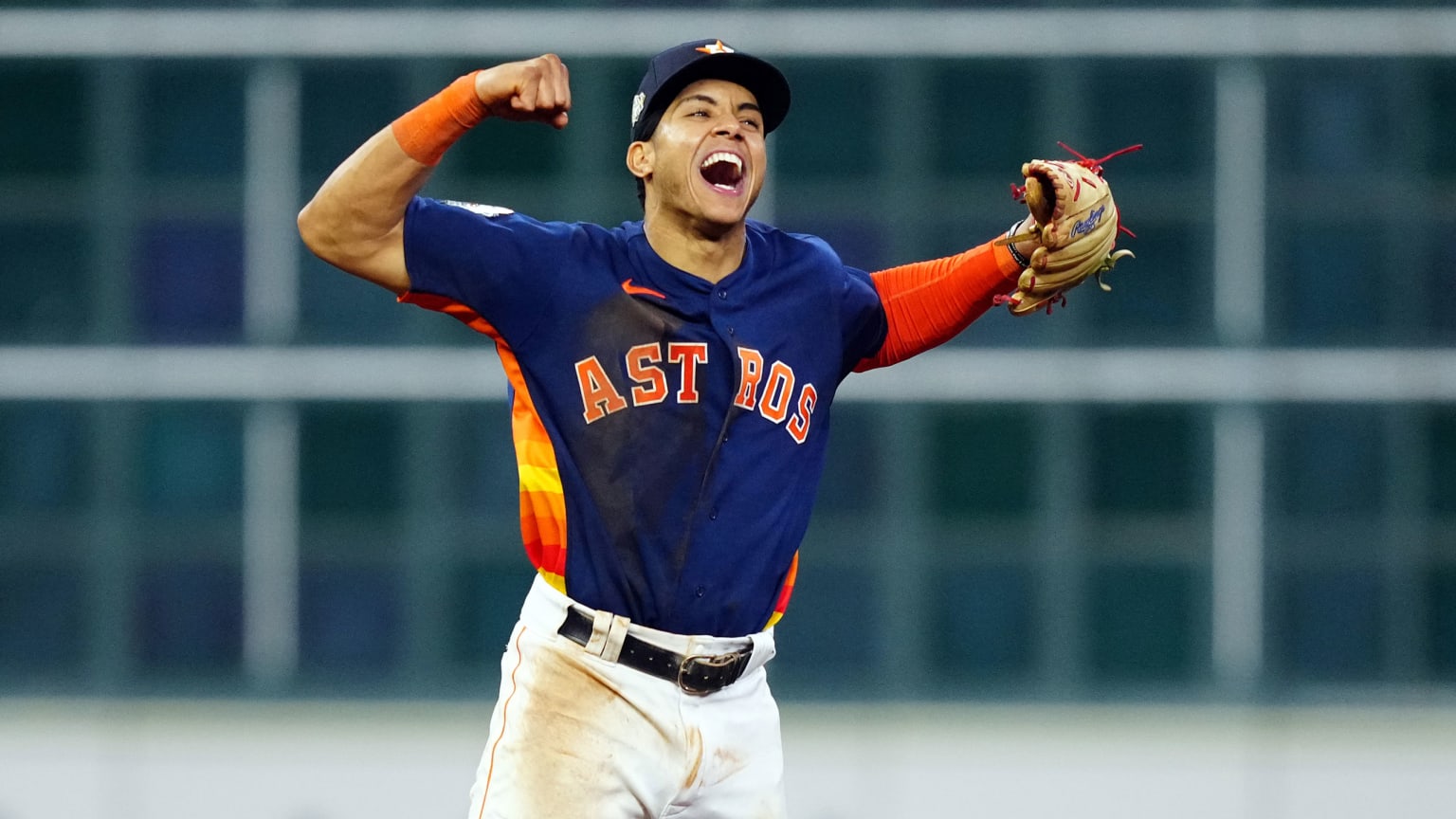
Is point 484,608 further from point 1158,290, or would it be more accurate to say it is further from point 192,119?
point 1158,290

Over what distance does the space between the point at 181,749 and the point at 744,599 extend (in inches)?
404

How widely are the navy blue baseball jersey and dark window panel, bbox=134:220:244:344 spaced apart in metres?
9.15

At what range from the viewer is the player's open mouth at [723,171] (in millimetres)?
4348

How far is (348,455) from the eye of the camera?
13172 mm

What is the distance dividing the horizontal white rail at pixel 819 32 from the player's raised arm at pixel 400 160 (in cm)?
898

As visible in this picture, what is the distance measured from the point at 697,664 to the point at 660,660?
2.9 inches

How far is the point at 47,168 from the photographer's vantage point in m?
13.2

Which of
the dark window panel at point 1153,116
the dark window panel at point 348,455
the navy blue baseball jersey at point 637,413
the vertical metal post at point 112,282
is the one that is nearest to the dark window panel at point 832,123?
the dark window panel at point 1153,116

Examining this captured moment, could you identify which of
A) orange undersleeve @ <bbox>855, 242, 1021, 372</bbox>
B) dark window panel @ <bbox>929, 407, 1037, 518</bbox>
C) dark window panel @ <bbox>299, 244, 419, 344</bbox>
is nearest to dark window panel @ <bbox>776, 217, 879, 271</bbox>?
dark window panel @ <bbox>929, 407, 1037, 518</bbox>

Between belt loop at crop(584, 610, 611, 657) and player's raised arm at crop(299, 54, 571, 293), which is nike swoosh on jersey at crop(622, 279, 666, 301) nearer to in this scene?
player's raised arm at crop(299, 54, 571, 293)

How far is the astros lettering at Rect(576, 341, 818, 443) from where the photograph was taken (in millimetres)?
4270

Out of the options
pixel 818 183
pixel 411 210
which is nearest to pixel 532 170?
pixel 818 183

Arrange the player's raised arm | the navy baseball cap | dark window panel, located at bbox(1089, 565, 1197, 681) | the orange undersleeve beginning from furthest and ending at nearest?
dark window panel, located at bbox(1089, 565, 1197, 681) → the orange undersleeve → the navy baseball cap → the player's raised arm

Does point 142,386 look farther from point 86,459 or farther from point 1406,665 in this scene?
point 1406,665
